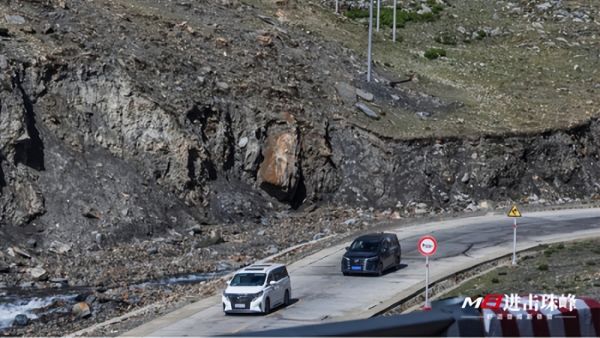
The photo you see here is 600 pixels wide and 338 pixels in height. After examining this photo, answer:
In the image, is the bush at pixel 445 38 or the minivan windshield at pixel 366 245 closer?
the minivan windshield at pixel 366 245

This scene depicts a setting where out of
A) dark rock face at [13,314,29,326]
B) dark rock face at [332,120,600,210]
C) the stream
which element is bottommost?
dark rock face at [13,314,29,326]

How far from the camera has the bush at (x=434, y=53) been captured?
259 feet

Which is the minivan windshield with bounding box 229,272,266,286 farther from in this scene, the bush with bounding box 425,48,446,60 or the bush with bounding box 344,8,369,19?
the bush with bounding box 344,8,369,19

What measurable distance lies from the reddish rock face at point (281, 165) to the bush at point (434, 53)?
25063mm

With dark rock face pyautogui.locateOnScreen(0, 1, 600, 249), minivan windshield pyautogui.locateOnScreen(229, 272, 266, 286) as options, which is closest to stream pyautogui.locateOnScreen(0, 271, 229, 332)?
dark rock face pyautogui.locateOnScreen(0, 1, 600, 249)

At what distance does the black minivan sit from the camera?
38.3 metres

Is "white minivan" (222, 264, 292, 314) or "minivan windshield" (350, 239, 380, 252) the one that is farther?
"minivan windshield" (350, 239, 380, 252)

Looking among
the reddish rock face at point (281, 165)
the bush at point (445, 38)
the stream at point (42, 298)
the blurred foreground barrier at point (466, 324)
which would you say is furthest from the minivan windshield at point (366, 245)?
the bush at point (445, 38)

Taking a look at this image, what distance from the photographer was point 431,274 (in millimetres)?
37875

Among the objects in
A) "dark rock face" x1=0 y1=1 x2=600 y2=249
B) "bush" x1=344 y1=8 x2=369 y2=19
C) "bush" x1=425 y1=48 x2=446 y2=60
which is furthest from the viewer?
"bush" x1=344 y1=8 x2=369 y2=19

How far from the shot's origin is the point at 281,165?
5597 centimetres

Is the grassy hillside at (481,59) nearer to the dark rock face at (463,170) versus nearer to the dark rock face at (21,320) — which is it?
the dark rock face at (463,170)

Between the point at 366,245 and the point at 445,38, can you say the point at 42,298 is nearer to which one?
the point at 366,245

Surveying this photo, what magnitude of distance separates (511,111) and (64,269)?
1422 inches
